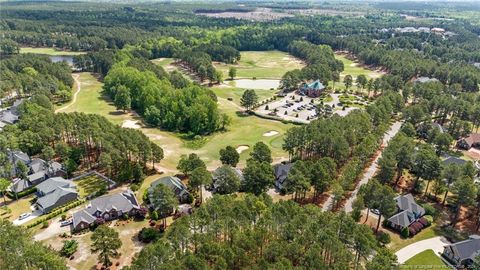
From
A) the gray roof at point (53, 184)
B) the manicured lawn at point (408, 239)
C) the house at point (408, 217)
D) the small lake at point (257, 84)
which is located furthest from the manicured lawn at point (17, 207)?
the small lake at point (257, 84)

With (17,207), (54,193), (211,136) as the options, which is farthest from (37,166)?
(211,136)

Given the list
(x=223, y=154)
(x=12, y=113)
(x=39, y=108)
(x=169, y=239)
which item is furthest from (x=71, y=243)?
(x=12, y=113)

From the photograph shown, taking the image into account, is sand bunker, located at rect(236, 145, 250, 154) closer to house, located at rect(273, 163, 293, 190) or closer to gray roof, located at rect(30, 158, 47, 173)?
house, located at rect(273, 163, 293, 190)

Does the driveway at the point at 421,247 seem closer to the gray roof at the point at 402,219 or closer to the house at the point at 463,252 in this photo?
the house at the point at 463,252

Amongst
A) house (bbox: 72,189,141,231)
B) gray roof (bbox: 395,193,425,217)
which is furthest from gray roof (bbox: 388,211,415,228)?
house (bbox: 72,189,141,231)

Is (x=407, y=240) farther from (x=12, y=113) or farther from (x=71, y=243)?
(x=12, y=113)

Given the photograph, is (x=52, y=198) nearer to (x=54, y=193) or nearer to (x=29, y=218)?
(x=54, y=193)
